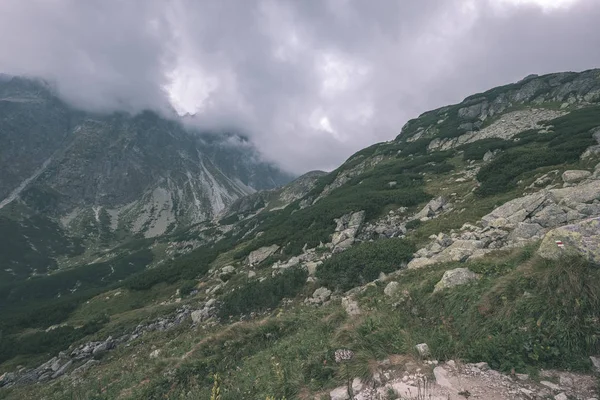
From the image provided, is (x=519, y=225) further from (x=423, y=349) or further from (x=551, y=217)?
(x=423, y=349)

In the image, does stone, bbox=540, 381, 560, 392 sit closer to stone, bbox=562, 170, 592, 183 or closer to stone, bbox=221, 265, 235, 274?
stone, bbox=562, 170, 592, 183

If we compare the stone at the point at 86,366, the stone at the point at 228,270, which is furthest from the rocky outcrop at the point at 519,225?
the stone at the point at 228,270

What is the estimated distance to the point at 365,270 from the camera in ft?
51.7

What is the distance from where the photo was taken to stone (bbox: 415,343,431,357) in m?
5.60

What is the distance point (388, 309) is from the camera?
8.60m

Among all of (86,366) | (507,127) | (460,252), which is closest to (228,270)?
(86,366)

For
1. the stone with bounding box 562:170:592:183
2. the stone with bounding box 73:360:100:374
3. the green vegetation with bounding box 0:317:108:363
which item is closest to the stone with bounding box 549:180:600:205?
the stone with bounding box 562:170:592:183

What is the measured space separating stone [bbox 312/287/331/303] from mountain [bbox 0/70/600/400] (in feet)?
0.64

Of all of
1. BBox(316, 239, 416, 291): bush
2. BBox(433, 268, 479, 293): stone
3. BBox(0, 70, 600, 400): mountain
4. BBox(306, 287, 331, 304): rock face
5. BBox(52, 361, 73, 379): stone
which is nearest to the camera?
BBox(0, 70, 600, 400): mountain

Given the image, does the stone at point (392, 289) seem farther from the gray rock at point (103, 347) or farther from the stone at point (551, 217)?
the gray rock at point (103, 347)

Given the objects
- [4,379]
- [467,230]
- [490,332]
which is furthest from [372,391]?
[4,379]

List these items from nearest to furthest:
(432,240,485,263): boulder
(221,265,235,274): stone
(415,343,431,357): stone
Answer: (415,343,431,357): stone < (432,240,485,263): boulder < (221,265,235,274): stone

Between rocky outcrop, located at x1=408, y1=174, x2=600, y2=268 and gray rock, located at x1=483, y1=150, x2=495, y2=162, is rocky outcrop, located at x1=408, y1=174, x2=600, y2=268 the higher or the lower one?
the lower one

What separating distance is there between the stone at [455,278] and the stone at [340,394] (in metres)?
4.01
